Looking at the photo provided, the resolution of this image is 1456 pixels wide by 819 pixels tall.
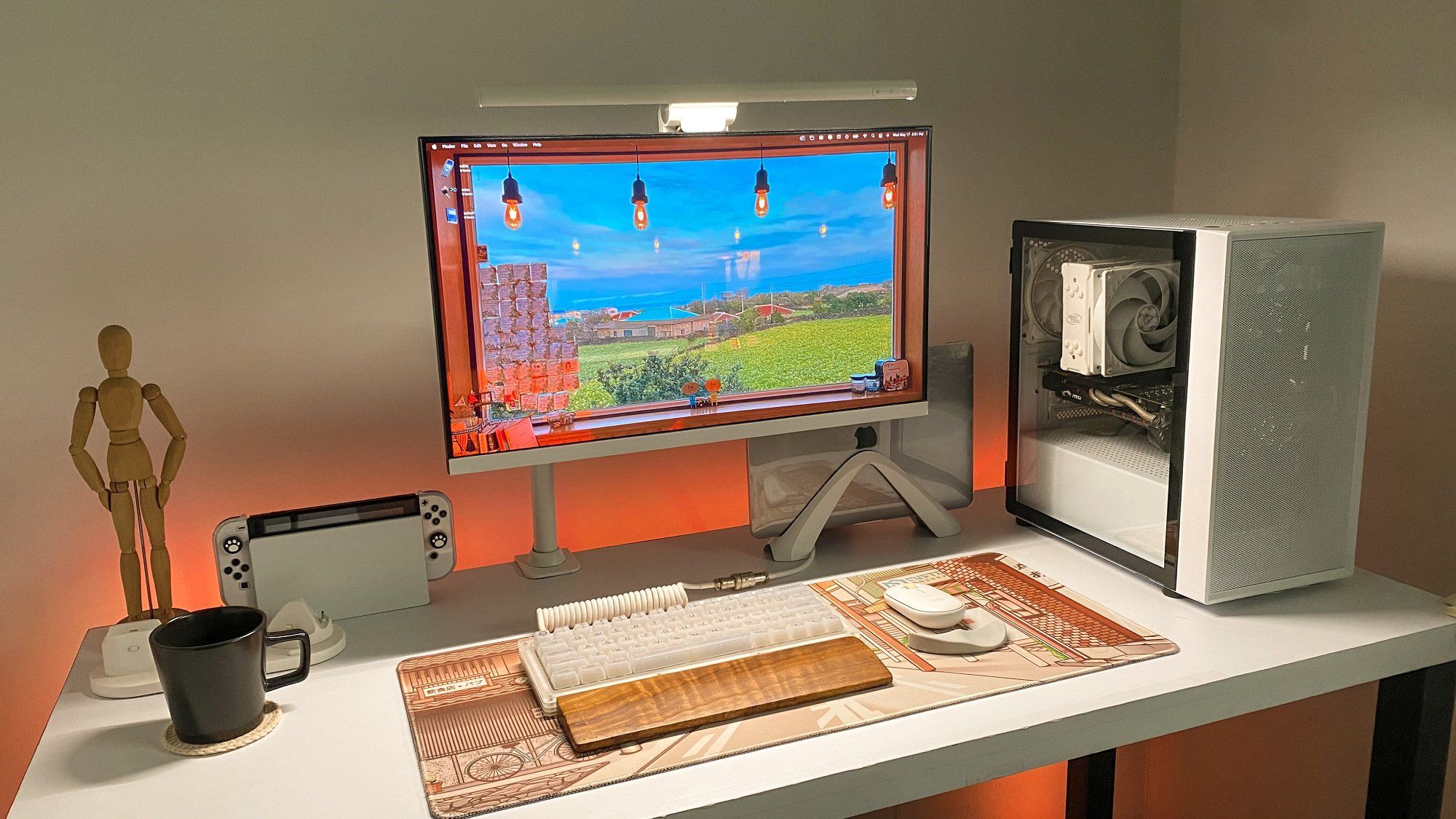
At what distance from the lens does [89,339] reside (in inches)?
56.5

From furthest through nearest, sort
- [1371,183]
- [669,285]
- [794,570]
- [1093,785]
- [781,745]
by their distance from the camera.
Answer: [1093,785]
[1371,183]
[794,570]
[669,285]
[781,745]

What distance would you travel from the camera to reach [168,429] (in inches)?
49.6

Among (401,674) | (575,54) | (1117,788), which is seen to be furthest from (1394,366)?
(401,674)

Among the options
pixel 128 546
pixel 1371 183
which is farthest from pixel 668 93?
pixel 1371 183

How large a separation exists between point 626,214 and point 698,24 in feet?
1.66

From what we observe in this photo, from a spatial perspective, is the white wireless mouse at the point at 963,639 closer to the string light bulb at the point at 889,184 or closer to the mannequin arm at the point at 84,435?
the string light bulb at the point at 889,184

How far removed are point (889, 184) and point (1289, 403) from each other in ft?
1.93

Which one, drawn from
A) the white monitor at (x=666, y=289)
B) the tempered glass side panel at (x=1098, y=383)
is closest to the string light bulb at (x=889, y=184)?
the white monitor at (x=666, y=289)

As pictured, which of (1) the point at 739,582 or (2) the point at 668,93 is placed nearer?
(2) the point at 668,93

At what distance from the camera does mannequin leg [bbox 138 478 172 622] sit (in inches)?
49.3

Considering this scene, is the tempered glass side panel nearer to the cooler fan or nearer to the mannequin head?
the cooler fan

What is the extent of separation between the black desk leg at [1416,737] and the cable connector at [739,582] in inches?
32.1

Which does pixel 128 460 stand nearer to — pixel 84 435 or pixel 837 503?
pixel 84 435

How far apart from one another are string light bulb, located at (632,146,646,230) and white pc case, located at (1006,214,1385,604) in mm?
595
